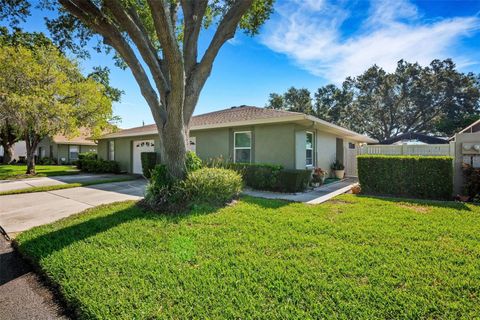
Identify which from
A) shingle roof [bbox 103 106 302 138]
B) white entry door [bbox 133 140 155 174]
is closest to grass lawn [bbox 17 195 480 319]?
shingle roof [bbox 103 106 302 138]

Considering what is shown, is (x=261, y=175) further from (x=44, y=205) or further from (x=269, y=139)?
(x=44, y=205)

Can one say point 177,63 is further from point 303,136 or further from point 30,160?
point 30,160

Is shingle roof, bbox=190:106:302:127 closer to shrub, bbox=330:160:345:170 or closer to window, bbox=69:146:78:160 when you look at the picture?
shrub, bbox=330:160:345:170

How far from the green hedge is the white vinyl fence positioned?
1.82 m

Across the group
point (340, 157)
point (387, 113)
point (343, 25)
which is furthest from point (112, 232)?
point (387, 113)

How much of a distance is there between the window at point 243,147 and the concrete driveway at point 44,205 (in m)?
4.78

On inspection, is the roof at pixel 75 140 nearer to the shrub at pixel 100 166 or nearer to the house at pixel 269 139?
the shrub at pixel 100 166

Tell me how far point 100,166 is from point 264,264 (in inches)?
676

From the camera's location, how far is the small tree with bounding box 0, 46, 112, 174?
12500 millimetres

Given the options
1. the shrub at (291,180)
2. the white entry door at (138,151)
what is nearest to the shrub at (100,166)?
the white entry door at (138,151)

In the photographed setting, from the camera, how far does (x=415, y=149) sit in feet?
31.7

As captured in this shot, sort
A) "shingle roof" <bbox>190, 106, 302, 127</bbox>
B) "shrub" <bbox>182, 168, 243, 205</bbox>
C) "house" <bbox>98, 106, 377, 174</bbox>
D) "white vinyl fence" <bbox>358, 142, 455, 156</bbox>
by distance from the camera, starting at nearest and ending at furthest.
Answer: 1. "shrub" <bbox>182, 168, 243, 205</bbox>
2. "white vinyl fence" <bbox>358, 142, 455, 156</bbox>
3. "house" <bbox>98, 106, 377, 174</bbox>
4. "shingle roof" <bbox>190, 106, 302, 127</bbox>

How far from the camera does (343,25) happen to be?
8.09m

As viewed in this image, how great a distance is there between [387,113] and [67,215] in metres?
36.2
